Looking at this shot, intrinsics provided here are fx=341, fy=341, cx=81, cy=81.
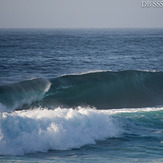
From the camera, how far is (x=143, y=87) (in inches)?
768

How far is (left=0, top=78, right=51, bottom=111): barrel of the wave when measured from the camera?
15489mm

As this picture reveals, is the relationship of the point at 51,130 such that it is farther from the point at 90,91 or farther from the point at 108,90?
the point at 108,90

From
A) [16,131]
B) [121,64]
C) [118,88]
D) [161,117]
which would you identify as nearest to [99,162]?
[16,131]

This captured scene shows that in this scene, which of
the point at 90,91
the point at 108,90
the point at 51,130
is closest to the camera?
the point at 51,130

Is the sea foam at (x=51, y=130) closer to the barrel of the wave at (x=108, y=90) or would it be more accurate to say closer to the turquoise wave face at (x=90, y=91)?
the turquoise wave face at (x=90, y=91)

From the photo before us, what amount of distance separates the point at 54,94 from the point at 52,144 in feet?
25.7

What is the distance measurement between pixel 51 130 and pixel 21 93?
724 centimetres

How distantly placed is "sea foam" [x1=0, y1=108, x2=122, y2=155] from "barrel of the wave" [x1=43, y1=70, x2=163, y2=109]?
18.3 feet

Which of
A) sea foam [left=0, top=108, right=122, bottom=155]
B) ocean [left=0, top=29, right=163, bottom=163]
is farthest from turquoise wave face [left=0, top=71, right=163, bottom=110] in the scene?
sea foam [left=0, top=108, right=122, bottom=155]

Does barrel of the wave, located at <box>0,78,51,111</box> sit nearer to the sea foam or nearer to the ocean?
the ocean

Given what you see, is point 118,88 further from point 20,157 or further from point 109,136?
point 20,157

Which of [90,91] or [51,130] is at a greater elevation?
[51,130]

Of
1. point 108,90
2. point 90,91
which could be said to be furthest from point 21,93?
point 108,90

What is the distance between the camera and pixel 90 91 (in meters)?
18.2
